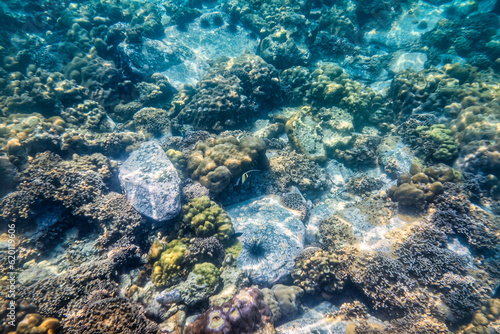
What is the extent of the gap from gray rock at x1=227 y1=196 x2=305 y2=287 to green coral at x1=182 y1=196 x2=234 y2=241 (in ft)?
2.08

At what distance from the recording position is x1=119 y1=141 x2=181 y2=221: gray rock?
205 inches

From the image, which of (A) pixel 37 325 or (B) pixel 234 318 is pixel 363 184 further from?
(A) pixel 37 325

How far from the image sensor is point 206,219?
5.16 metres

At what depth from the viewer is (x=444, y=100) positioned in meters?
8.02

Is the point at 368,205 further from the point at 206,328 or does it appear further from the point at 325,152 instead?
the point at 206,328

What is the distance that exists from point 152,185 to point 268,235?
134 inches

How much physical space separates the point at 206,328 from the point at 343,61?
13.1 m

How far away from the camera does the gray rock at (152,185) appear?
5.20 meters

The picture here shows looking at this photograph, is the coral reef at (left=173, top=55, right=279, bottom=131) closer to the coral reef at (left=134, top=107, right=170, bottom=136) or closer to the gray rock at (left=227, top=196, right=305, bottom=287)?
the coral reef at (left=134, top=107, right=170, bottom=136)

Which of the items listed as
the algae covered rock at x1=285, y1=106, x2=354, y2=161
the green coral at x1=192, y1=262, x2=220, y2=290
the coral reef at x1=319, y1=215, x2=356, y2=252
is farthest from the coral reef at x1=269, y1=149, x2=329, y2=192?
the green coral at x1=192, y1=262, x2=220, y2=290

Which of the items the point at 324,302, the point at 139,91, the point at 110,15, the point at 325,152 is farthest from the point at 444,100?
the point at 110,15

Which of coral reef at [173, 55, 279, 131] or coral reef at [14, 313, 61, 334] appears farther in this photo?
coral reef at [173, 55, 279, 131]

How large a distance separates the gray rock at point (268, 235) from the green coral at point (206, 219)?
64cm


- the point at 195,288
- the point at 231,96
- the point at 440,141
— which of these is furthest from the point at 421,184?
the point at 231,96
